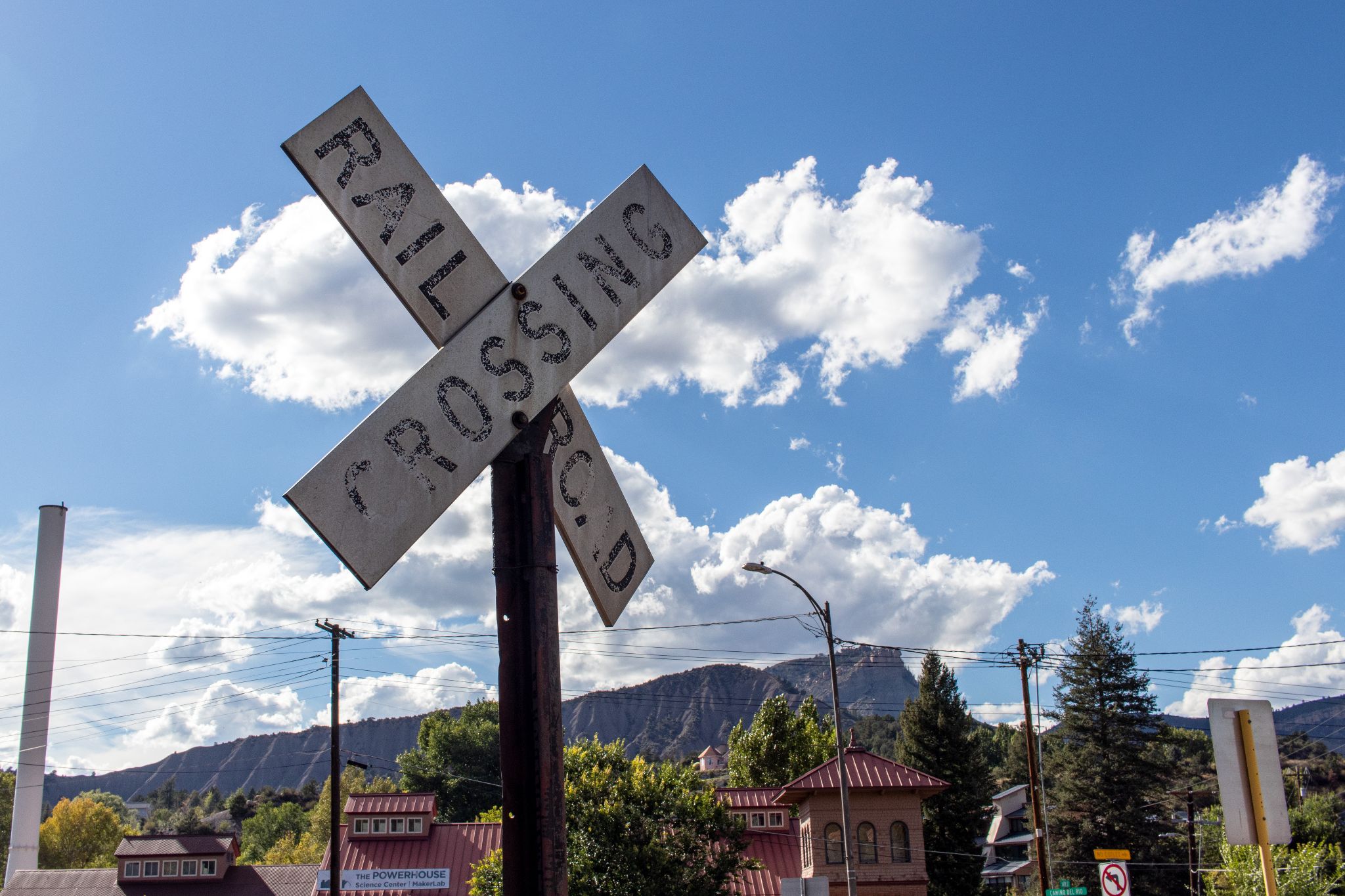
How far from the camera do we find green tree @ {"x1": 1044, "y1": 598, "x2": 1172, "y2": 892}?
48188 mm

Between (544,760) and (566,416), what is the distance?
1462 mm

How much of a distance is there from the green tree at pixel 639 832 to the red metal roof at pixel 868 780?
625cm

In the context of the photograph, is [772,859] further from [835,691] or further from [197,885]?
[197,885]

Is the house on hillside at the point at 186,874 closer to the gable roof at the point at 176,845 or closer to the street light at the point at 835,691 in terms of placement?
the gable roof at the point at 176,845

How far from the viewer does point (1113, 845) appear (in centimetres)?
4741

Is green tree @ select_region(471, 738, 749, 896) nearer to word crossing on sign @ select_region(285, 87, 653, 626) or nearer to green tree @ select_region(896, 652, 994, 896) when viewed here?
word crossing on sign @ select_region(285, 87, 653, 626)

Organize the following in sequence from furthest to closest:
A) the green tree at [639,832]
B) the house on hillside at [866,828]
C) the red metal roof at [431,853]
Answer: the red metal roof at [431,853], the house on hillside at [866,828], the green tree at [639,832]

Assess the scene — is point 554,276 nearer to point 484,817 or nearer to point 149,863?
point 484,817

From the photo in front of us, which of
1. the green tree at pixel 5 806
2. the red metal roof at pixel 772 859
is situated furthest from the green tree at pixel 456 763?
the red metal roof at pixel 772 859

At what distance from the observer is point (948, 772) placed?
52.4 meters

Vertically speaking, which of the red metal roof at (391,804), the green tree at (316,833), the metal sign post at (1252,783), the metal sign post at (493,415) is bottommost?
the green tree at (316,833)

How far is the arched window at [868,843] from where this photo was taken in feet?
109

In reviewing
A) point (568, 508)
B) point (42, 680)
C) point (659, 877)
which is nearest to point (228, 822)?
point (42, 680)

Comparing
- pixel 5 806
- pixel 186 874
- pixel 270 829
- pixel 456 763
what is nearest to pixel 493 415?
pixel 186 874
